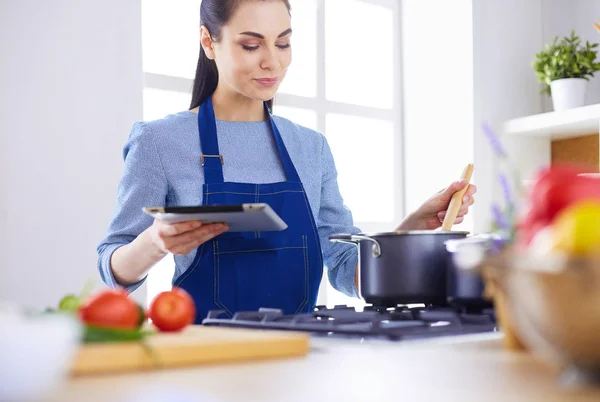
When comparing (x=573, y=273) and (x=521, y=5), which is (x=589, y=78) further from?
(x=573, y=273)

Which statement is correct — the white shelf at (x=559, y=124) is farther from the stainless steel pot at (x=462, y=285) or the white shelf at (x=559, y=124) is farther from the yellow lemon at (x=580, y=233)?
the yellow lemon at (x=580, y=233)

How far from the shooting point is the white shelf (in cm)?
340

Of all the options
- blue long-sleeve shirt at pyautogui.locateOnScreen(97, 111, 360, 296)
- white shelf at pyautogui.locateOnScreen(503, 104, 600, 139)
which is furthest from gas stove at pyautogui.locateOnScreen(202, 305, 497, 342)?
white shelf at pyautogui.locateOnScreen(503, 104, 600, 139)

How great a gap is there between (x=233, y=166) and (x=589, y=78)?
7.26 feet

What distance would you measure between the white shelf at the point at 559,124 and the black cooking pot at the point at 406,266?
84.2 inches

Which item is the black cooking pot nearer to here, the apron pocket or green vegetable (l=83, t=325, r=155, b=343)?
the apron pocket

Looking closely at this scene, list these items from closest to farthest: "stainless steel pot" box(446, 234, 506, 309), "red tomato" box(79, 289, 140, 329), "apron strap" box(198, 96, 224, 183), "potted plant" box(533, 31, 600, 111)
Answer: "red tomato" box(79, 289, 140, 329) < "stainless steel pot" box(446, 234, 506, 309) < "apron strap" box(198, 96, 224, 183) < "potted plant" box(533, 31, 600, 111)

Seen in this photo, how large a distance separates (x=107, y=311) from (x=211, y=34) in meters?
1.31

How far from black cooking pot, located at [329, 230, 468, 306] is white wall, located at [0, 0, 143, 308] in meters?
1.60

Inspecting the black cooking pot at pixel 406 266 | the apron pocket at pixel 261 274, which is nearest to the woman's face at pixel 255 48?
the apron pocket at pixel 261 274

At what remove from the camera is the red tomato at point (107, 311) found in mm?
1006

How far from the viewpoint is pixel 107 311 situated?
3.32 feet

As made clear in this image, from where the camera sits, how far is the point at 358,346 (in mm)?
1059

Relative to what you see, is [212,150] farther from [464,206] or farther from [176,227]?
[464,206]
